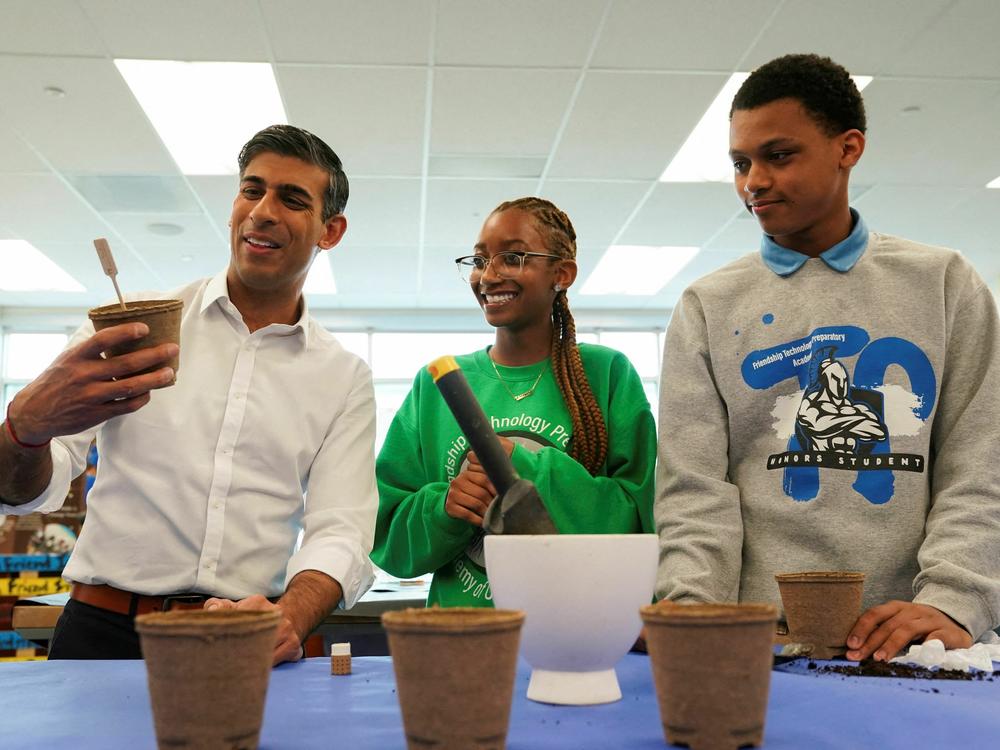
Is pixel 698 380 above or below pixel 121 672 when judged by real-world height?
above

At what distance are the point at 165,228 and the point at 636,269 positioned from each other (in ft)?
12.6

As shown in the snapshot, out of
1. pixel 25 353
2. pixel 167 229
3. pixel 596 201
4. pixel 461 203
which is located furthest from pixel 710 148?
pixel 25 353

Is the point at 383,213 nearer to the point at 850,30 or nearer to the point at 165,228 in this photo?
the point at 165,228

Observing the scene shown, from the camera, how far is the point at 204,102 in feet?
14.0

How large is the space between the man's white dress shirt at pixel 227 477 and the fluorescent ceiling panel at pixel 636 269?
554 cm

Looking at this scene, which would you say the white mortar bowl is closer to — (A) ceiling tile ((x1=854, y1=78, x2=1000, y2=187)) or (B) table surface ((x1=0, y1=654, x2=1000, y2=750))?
Answer: (B) table surface ((x1=0, y1=654, x2=1000, y2=750))

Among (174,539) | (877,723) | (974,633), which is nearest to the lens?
(877,723)

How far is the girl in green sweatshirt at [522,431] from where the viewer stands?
1365mm

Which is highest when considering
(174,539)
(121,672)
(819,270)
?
(819,270)

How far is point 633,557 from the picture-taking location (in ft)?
2.36

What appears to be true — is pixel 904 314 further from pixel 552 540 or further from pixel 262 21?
pixel 262 21

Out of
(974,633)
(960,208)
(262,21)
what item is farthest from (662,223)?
(974,633)

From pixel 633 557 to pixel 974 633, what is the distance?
60 centimetres

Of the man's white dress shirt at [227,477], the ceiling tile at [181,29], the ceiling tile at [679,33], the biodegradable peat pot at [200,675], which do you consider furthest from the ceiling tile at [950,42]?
the biodegradable peat pot at [200,675]
